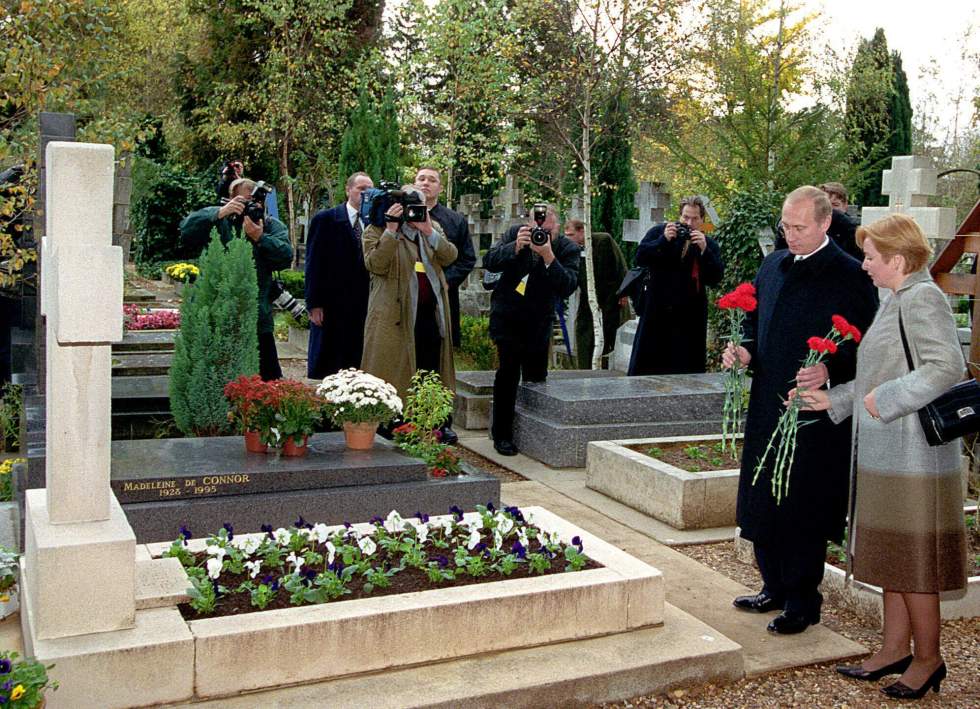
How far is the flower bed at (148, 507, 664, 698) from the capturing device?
12.1 feet

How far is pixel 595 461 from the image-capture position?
7168 millimetres

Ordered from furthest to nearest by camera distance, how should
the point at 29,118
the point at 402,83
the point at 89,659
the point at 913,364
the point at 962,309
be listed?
the point at 402,83
the point at 962,309
the point at 29,118
the point at 913,364
the point at 89,659

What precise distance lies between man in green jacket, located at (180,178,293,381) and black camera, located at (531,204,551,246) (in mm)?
1833

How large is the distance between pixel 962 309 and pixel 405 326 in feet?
42.7

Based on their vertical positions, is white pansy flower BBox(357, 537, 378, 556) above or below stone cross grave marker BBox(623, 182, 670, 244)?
below

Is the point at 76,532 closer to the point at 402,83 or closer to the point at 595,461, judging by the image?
the point at 595,461

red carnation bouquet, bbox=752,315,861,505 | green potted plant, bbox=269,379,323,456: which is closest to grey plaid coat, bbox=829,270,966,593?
red carnation bouquet, bbox=752,315,861,505

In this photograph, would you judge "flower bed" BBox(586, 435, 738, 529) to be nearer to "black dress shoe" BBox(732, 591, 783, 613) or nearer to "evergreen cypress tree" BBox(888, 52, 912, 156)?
"black dress shoe" BBox(732, 591, 783, 613)

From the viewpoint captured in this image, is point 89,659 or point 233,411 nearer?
point 89,659

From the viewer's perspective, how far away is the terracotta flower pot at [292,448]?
A: 5866 mm

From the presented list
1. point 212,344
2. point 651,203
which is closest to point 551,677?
point 212,344

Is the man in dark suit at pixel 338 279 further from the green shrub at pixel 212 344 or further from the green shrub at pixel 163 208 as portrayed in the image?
the green shrub at pixel 163 208

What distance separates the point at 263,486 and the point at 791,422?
2.73 metres

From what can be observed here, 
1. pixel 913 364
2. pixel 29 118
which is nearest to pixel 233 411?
pixel 913 364
